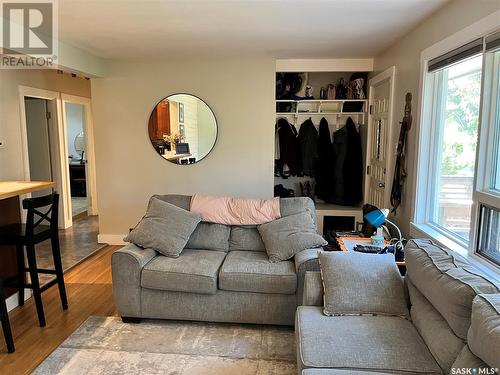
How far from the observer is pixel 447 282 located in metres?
1.72

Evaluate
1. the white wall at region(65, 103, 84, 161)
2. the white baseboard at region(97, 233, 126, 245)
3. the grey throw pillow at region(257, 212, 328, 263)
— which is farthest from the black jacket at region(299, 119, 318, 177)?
the white wall at region(65, 103, 84, 161)

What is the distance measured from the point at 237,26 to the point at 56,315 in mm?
2734

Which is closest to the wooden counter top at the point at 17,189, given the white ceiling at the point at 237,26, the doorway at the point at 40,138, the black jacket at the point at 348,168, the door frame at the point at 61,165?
the white ceiling at the point at 237,26

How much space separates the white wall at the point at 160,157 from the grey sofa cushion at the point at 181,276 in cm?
189

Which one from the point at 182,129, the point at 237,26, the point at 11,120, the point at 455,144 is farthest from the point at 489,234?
the point at 11,120

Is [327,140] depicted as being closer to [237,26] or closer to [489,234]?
[237,26]

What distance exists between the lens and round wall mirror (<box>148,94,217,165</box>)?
14.5 feet

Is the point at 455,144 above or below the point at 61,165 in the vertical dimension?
above

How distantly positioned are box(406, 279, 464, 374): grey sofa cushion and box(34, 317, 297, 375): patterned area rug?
31.8 inches

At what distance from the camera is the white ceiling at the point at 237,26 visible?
255 centimetres

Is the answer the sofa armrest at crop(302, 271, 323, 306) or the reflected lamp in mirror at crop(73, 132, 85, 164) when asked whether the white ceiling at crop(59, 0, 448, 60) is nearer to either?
the sofa armrest at crop(302, 271, 323, 306)

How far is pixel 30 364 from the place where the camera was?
228 centimetres

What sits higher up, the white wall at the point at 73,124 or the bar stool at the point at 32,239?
the white wall at the point at 73,124

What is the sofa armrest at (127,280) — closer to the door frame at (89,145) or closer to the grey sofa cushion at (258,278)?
the grey sofa cushion at (258,278)
